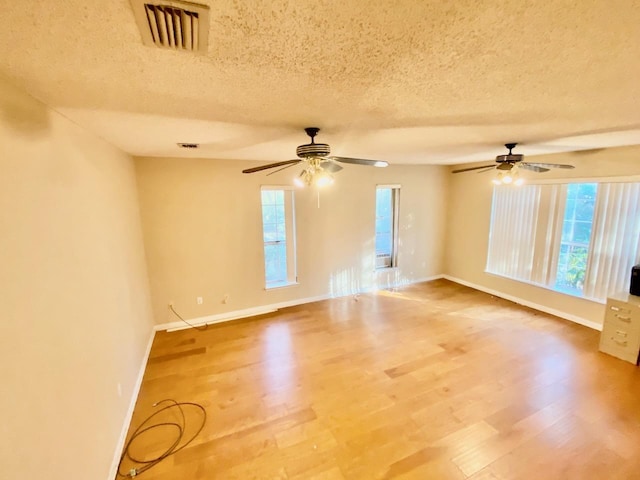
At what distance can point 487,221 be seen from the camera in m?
5.18

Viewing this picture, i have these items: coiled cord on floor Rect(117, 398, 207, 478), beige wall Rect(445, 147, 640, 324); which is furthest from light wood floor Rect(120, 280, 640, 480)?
beige wall Rect(445, 147, 640, 324)

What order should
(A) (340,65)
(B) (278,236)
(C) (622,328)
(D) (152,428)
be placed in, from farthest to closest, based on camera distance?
1. (B) (278,236)
2. (C) (622,328)
3. (D) (152,428)
4. (A) (340,65)

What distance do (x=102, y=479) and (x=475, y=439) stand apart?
2603 millimetres

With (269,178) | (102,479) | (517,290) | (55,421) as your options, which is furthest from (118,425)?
(517,290)

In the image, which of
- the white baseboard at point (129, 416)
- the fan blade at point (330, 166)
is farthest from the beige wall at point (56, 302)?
the fan blade at point (330, 166)

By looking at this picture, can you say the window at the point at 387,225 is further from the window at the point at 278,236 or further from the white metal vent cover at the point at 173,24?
the white metal vent cover at the point at 173,24

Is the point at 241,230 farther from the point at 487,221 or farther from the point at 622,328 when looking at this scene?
the point at 622,328

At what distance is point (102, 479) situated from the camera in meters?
1.78

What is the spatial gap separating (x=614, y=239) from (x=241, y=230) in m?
4.90

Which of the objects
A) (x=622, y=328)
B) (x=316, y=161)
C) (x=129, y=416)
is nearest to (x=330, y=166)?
(x=316, y=161)

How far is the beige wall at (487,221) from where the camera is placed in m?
3.53

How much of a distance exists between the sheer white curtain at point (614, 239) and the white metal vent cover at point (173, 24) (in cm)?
475

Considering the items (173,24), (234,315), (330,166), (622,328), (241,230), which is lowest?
(234,315)

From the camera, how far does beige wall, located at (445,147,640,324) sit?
3525 mm
